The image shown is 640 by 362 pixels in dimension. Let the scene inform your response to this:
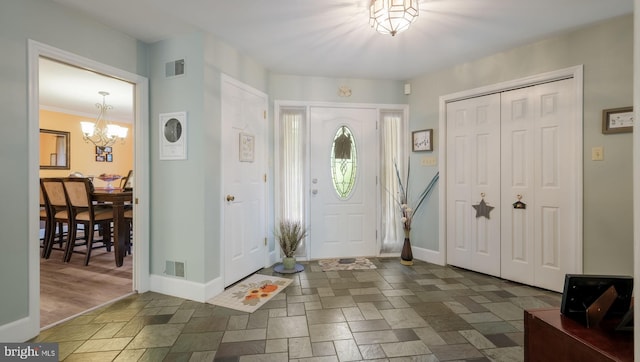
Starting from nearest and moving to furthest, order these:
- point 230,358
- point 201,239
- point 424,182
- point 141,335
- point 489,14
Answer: point 230,358, point 141,335, point 489,14, point 201,239, point 424,182

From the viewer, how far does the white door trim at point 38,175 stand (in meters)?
2.02

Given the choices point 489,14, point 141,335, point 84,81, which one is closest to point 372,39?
point 489,14

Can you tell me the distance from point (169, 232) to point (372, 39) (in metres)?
2.67

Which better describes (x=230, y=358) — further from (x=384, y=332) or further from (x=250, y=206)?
(x=250, y=206)

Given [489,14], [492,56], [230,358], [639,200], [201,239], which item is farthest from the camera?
[492,56]

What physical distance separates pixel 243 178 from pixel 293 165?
2.65 feet

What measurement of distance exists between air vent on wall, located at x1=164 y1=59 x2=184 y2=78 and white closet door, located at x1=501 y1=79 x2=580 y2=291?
10.8 feet

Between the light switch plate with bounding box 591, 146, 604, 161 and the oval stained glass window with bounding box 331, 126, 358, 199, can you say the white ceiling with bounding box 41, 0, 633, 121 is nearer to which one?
the oval stained glass window with bounding box 331, 126, 358, 199

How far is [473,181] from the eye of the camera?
340cm

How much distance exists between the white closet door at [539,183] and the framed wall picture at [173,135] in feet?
10.7

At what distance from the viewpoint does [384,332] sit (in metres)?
2.11

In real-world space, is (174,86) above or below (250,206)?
→ above

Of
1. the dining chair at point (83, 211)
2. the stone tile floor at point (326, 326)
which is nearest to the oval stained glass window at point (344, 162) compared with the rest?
the stone tile floor at point (326, 326)

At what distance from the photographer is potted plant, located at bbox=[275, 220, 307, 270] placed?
3447mm
